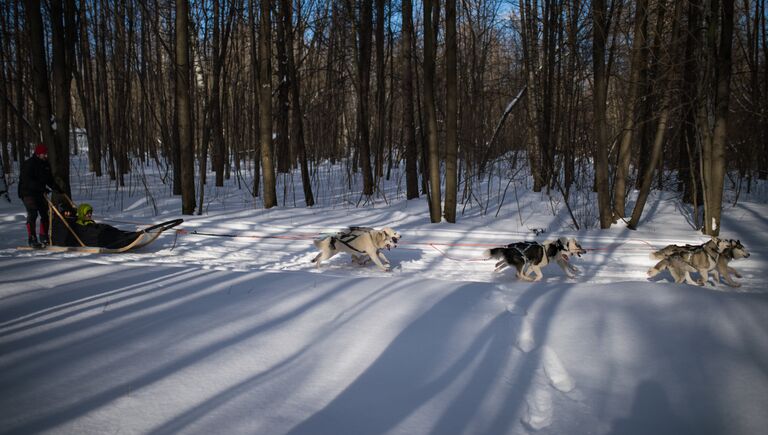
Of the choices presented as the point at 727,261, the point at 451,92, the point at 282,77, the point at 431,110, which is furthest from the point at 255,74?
the point at 727,261

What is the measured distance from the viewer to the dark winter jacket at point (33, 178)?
772cm

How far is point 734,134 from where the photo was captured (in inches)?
771

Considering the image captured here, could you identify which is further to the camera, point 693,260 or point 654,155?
point 654,155

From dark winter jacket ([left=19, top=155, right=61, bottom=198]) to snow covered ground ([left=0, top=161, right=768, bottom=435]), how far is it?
1686mm

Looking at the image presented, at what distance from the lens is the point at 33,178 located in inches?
307

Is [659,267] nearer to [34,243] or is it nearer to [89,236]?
[89,236]

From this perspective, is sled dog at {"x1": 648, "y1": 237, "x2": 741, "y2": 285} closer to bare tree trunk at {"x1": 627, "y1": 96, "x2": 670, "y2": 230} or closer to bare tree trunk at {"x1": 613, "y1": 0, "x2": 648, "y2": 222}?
bare tree trunk at {"x1": 627, "y1": 96, "x2": 670, "y2": 230}

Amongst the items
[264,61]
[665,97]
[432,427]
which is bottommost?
[432,427]

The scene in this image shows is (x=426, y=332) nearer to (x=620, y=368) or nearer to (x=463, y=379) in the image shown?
(x=463, y=379)

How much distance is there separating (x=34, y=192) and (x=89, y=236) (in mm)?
1378

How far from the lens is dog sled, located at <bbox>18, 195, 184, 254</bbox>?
24.6 feet

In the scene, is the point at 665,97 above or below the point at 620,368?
above

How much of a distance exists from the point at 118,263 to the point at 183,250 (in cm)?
139

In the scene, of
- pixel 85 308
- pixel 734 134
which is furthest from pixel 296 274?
pixel 734 134
